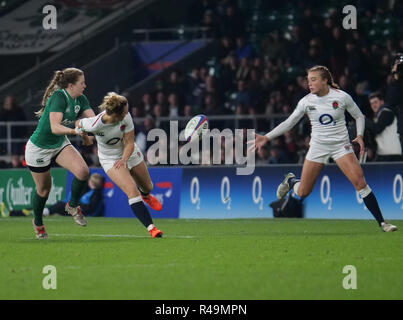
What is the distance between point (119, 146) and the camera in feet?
43.2

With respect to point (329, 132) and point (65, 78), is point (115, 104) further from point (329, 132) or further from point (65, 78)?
point (329, 132)

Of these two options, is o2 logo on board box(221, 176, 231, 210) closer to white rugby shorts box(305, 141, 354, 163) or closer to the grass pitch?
the grass pitch

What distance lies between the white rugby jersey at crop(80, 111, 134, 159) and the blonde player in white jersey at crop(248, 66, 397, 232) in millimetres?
1836

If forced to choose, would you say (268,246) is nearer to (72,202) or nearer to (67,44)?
(72,202)

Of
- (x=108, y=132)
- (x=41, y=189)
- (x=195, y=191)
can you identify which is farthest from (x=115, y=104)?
(x=195, y=191)

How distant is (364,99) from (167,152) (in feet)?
14.8

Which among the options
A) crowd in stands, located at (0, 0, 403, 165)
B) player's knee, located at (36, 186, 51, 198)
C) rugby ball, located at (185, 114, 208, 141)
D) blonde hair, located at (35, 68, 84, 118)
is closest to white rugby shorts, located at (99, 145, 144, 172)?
player's knee, located at (36, 186, 51, 198)

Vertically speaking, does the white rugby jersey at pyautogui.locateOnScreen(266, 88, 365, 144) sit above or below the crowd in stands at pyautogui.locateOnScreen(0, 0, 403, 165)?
below

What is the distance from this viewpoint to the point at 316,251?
11.0m

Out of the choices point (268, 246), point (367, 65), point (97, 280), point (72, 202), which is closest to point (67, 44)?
point (367, 65)

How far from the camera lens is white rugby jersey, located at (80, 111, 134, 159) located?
41.7ft

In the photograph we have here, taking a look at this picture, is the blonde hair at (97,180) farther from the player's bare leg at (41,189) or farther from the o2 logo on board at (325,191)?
the player's bare leg at (41,189)

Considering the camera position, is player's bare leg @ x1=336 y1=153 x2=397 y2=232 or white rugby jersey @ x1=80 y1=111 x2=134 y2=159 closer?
white rugby jersey @ x1=80 y1=111 x2=134 y2=159

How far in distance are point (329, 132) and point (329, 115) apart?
25 centimetres
